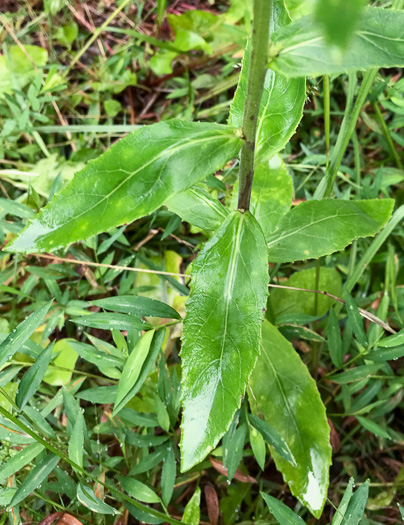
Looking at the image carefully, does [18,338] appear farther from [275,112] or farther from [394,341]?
[394,341]

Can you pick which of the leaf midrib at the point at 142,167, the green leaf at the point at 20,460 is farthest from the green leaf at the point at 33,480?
the leaf midrib at the point at 142,167

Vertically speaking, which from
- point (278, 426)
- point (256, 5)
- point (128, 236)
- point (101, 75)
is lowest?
point (278, 426)

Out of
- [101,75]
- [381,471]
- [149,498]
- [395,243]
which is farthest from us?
[101,75]

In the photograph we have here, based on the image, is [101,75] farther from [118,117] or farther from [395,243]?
[395,243]

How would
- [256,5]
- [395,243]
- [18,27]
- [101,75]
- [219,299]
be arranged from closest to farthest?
[256,5], [219,299], [395,243], [101,75], [18,27]

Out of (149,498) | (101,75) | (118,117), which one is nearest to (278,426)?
(149,498)

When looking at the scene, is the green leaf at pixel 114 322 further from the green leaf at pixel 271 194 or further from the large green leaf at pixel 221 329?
the green leaf at pixel 271 194

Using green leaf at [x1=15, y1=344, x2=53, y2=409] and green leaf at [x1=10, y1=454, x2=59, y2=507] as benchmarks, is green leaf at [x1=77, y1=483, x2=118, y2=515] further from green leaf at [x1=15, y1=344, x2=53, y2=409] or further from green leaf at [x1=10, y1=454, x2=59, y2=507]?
green leaf at [x1=15, y1=344, x2=53, y2=409]

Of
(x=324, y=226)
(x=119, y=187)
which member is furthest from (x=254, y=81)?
(x=324, y=226)
